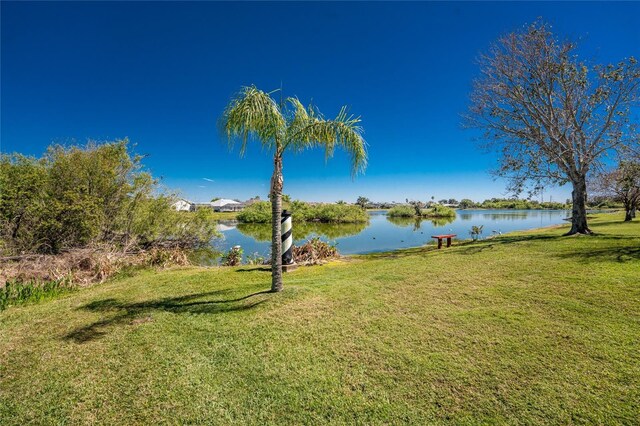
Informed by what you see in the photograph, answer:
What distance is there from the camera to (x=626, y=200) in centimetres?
2277

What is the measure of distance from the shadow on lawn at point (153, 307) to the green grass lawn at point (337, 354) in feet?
0.13

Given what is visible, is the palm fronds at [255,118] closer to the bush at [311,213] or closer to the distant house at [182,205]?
the distant house at [182,205]

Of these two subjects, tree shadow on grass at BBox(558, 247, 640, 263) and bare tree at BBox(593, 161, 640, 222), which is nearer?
tree shadow on grass at BBox(558, 247, 640, 263)

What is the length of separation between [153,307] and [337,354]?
367 cm

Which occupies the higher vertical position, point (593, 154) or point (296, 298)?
point (593, 154)

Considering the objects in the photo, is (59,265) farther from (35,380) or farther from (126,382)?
(126,382)

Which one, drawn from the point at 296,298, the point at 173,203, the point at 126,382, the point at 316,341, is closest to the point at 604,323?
the point at 316,341

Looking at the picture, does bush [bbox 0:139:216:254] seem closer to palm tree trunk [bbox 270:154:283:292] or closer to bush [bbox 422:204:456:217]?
palm tree trunk [bbox 270:154:283:292]

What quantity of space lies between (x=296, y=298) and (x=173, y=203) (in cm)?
1073

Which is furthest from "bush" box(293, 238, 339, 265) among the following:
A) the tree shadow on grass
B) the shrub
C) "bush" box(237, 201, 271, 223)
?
"bush" box(237, 201, 271, 223)

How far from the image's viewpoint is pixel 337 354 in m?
3.52

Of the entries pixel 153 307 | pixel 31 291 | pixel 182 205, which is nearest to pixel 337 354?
pixel 153 307

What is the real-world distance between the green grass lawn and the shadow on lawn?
0.13 ft

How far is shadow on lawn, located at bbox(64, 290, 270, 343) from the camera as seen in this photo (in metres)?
4.49
